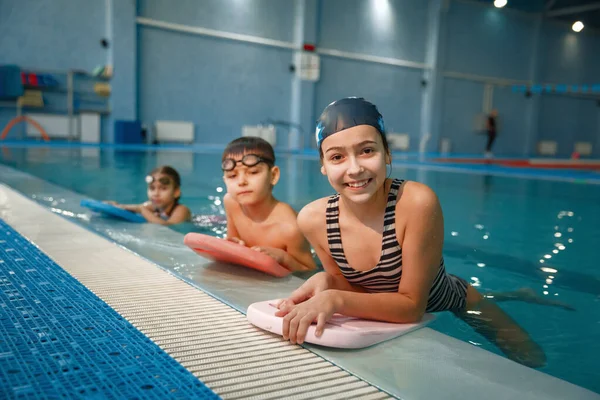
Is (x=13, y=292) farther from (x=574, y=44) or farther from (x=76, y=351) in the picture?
(x=574, y=44)

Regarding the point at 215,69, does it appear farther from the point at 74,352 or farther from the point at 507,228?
the point at 74,352

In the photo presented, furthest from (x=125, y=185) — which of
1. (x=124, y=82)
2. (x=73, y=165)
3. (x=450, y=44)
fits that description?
(x=450, y=44)

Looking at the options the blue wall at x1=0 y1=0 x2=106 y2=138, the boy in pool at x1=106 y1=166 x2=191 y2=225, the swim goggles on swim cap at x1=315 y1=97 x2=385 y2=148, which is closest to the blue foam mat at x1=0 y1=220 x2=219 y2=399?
the swim goggles on swim cap at x1=315 y1=97 x2=385 y2=148

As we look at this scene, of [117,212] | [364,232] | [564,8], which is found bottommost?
[117,212]

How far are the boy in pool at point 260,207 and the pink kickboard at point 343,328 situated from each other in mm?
1011

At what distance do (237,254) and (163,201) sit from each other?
251 cm

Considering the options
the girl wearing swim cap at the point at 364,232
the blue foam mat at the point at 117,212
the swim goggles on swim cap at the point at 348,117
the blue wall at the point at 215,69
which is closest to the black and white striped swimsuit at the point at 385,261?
the girl wearing swim cap at the point at 364,232

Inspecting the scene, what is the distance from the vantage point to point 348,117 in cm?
180

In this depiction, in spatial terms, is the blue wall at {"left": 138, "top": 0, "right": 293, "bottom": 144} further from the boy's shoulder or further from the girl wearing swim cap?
the girl wearing swim cap

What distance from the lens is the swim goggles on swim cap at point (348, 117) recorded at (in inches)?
70.8

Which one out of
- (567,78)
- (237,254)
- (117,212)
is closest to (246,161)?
(237,254)

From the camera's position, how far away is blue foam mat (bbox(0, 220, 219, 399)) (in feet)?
4.36

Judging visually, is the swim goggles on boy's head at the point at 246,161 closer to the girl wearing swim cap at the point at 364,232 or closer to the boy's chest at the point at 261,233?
the boy's chest at the point at 261,233

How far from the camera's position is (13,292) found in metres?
2.04
